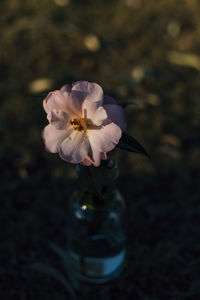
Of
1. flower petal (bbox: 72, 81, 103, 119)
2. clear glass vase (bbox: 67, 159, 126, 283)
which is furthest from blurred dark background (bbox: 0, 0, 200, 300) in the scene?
flower petal (bbox: 72, 81, 103, 119)

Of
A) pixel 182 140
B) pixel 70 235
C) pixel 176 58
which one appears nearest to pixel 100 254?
pixel 70 235

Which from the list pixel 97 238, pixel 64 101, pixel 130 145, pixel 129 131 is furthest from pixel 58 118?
pixel 129 131

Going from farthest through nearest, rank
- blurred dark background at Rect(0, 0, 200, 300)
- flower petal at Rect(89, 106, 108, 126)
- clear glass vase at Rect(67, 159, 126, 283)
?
blurred dark background at Rect(0, 0, 200, 300)
clear glass vase at Rect(67, 159, 126, 283)
flower petal at Rect(89, 106, 108, 126)

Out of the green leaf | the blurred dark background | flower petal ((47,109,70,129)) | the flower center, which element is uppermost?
flower petal ((47,109,70,129))

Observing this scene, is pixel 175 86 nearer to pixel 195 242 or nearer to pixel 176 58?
pixel 176 58

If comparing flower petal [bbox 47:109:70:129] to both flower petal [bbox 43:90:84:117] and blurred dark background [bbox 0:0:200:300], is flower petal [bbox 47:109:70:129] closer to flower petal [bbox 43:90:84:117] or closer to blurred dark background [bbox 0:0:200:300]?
flower petal [bbox 43:90:84:117]

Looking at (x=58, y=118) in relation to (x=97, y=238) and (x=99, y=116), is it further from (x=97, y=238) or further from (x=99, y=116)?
(x=97, y=238)
